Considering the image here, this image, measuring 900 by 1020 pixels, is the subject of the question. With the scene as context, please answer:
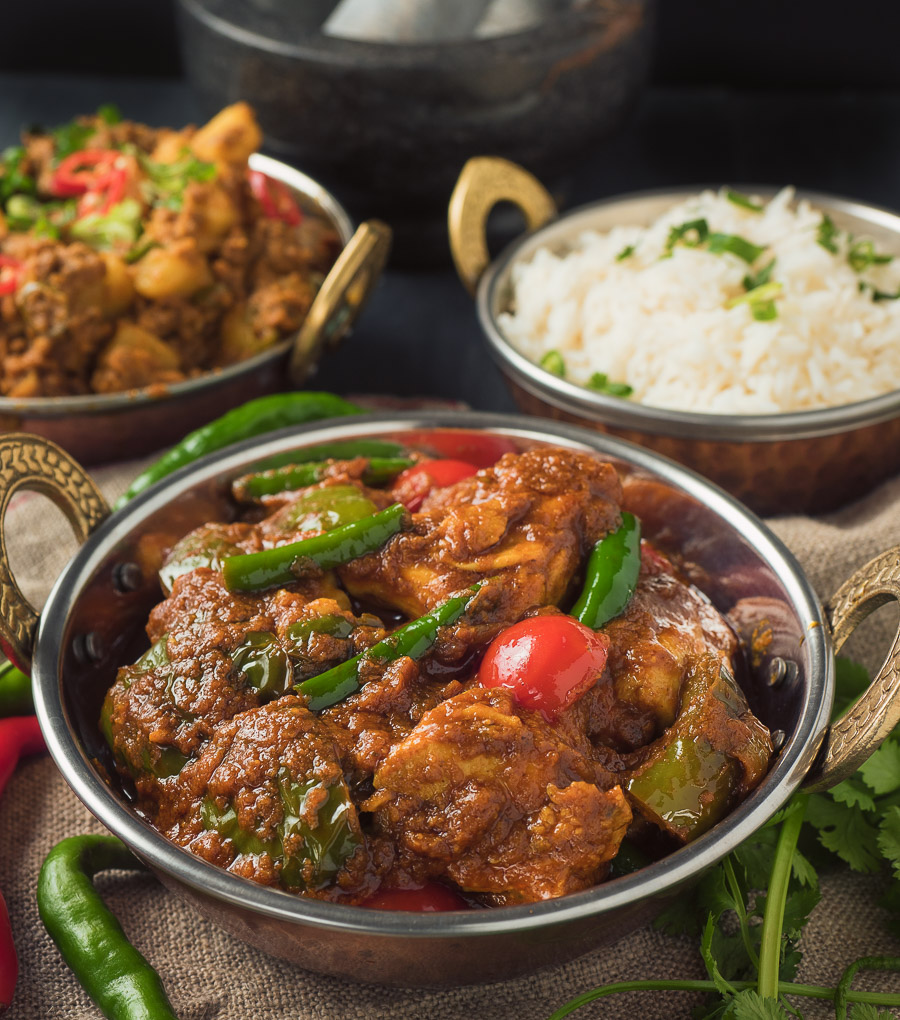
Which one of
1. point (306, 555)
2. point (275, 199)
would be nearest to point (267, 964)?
point (306, 555)

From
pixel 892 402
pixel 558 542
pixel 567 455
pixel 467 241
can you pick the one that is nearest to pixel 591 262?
pixel 467 241

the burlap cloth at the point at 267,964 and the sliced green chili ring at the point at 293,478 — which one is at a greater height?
the sliced green chili ring at the point at 293,478

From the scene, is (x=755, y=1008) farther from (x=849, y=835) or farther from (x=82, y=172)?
(x=82, y=172)

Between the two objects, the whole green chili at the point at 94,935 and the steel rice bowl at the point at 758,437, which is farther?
the steel rice bowl at the point at 758,437

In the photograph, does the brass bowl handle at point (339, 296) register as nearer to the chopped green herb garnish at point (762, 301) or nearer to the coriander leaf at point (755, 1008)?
the chopped green herb garnish at point (762, 301)

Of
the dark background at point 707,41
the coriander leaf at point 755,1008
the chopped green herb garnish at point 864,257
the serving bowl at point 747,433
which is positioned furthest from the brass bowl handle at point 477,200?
the dark background at point 707,41

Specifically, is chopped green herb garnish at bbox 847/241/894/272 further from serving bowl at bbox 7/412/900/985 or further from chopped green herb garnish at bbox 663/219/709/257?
serving bowl at bbox 7/412/900/985
